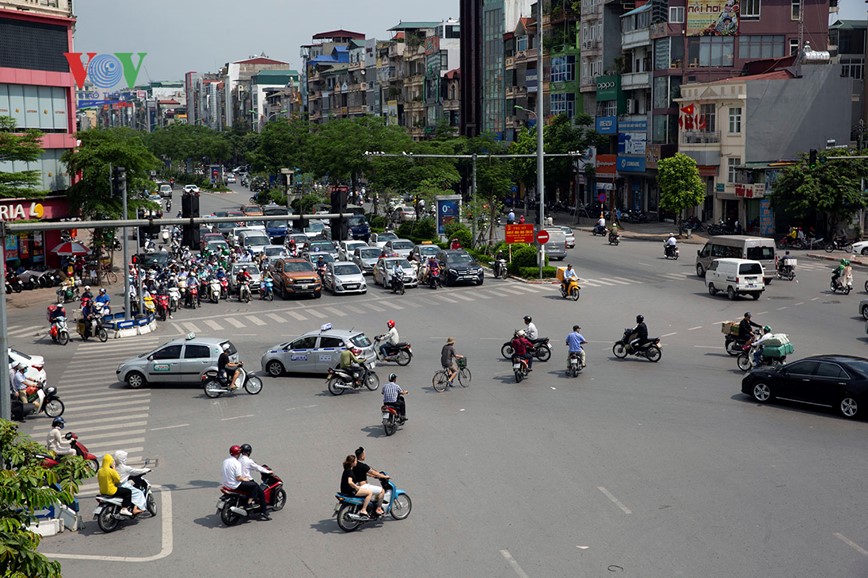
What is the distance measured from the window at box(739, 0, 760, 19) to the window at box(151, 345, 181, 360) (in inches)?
2302

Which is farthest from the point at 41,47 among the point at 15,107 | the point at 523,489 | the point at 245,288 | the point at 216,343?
the point at 523,489

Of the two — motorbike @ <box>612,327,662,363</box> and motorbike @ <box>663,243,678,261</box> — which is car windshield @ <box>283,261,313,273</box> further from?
motorbike @ <box>663,243,678,261</box>

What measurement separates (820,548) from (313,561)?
7.53 metres

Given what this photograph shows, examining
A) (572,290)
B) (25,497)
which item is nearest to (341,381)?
(25,497)

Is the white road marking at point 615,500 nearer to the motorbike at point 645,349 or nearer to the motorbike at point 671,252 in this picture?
the motorbike at point 645,349

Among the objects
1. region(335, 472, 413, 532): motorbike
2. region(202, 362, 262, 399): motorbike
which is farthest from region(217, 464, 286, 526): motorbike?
region(202, 362, 262, 399): motorbike

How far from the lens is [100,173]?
51188 mm

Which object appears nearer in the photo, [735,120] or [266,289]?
[266,289]

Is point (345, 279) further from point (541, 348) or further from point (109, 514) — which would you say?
point (109, 514)

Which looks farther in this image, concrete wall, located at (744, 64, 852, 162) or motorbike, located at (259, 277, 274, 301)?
concrete wall, located at (744, 64, 852, 162)

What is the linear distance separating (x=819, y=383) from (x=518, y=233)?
2784cm

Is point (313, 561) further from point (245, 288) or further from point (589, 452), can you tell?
point (245, 288)

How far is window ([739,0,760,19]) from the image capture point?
74.5 m

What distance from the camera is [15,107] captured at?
51.5 m
